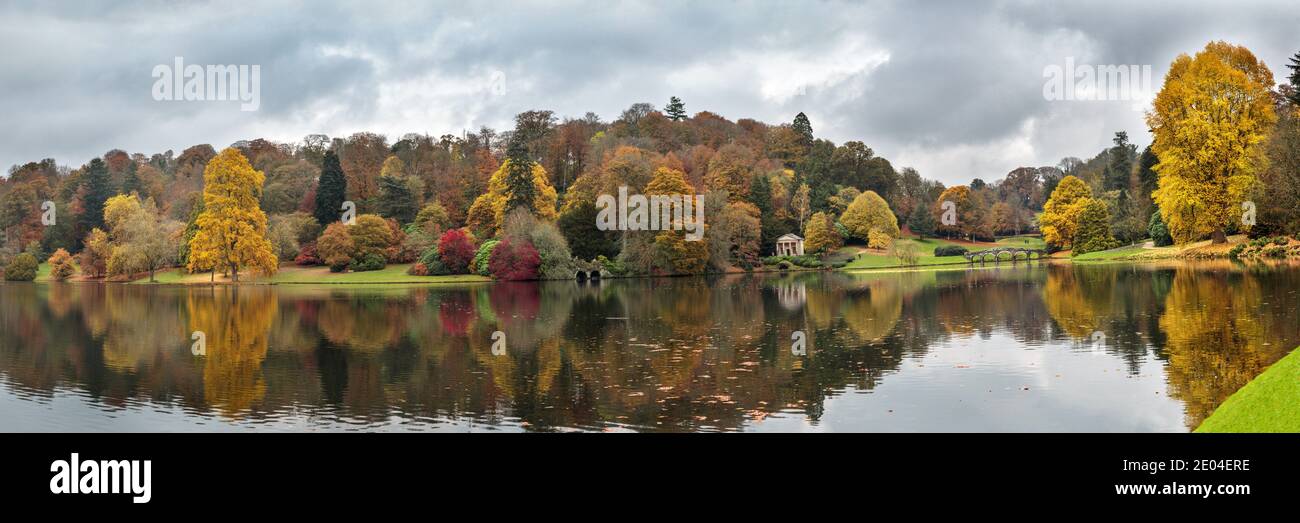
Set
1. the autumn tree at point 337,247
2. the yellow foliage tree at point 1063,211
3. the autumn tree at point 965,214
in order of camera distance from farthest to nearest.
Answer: the autumn tree at point 965,214
the yellow foliage tree at point 1063,211
the autumn tree at point 337,247

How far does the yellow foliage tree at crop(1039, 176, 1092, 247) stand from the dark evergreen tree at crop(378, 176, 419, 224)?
5966cm

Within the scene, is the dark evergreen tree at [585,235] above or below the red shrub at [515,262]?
above

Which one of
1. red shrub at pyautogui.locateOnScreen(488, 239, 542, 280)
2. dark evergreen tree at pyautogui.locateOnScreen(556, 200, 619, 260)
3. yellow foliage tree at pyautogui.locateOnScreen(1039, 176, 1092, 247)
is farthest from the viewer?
yellow foliage tree at pyautogui.locateOnScreen(1039, 176, 1092, 247)

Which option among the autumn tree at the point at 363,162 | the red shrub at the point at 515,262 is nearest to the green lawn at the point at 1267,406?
the red shrub at the point at 515,262

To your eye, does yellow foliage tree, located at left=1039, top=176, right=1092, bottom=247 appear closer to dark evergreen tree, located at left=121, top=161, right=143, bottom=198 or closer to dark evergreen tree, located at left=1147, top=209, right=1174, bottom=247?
dark evergreen tree, located at left=1147, top=209, right=1174, bottom=247

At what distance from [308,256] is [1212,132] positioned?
2600 inches

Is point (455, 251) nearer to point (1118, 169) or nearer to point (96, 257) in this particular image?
point (96, 257)

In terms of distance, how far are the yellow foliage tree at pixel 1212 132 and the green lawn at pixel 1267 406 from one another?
46565 mm

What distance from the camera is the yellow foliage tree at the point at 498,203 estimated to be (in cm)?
7781

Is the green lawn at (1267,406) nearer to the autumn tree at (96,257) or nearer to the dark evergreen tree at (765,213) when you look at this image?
the dark evergreen tree at (765,213)

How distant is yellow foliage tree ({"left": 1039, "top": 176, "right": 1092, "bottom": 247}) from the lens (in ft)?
259

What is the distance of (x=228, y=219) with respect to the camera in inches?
2564

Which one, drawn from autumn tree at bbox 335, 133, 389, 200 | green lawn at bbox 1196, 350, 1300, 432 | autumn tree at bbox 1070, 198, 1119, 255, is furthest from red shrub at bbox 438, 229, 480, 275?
green lawn at bbox 1196, 350, 1300, 432
